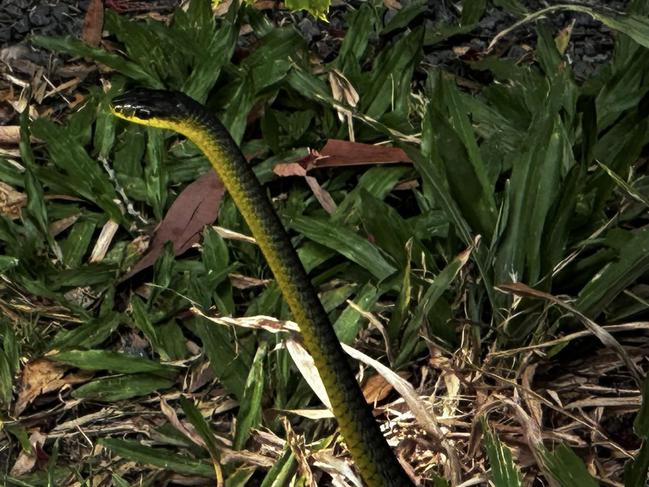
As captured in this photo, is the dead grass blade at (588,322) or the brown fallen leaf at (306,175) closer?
the dead grass blade at (588,322)

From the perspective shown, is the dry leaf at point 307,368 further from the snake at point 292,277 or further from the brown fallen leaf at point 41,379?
the brown fallen leaf at point 41,379

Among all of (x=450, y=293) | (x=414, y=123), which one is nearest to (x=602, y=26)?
(x=414, y=123)

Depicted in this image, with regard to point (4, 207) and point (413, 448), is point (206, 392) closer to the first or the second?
point (413, 448)

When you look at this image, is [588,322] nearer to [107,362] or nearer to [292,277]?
[292,277]

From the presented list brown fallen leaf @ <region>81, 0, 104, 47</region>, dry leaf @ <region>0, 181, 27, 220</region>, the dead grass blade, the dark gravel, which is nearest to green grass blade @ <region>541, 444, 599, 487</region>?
the dead grass blade

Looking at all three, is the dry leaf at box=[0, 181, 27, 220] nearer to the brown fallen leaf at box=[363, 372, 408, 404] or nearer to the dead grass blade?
the brown fallen leaf at box=[363, 372, 408, 404]

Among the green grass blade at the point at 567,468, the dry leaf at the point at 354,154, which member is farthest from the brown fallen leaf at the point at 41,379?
the green grass blade at the point at 567,468
